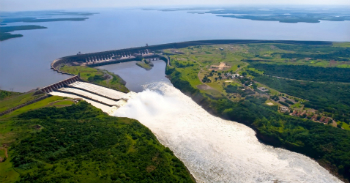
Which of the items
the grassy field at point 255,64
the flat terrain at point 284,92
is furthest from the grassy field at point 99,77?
the grassy field at point 255,64

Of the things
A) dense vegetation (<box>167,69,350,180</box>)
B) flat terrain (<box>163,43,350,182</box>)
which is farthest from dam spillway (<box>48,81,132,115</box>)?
dense vegetation (<box>167,69,350,180</box>)

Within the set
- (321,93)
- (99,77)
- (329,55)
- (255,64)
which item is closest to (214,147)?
(321,93)

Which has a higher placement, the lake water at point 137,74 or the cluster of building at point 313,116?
the lake water at point 137,74

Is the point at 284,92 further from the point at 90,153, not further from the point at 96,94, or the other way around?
the point at 90,153

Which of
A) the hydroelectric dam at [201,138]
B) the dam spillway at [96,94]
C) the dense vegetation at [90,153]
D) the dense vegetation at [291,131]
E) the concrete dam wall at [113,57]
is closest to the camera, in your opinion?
the dense vegetation at [90,153]

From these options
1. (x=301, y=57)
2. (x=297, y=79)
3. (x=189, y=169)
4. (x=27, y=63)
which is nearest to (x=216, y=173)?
Answer: (x=189, y=169)

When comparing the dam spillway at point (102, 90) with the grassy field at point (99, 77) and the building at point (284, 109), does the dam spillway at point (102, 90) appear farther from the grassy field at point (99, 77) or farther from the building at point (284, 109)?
the building at point (284, 109)

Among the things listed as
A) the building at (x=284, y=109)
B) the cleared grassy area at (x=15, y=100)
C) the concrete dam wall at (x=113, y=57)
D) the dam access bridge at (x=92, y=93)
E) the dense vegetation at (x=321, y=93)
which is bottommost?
the cleared grassy area at (x=15, y=100)
